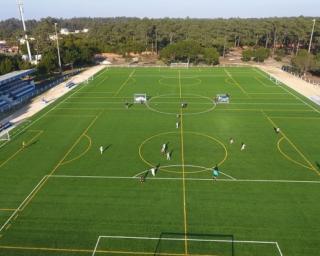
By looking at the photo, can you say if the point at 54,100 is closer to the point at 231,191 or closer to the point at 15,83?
the point at 15,83

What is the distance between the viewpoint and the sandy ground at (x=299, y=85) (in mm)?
61750

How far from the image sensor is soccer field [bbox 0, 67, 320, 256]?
883 inches

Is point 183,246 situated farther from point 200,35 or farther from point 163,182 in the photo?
point 200,35

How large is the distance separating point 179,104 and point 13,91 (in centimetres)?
Answer: 3393

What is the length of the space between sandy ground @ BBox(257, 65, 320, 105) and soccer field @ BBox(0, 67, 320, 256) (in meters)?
8.20

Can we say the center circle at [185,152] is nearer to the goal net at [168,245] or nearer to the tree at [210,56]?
the goal net at [168,245]

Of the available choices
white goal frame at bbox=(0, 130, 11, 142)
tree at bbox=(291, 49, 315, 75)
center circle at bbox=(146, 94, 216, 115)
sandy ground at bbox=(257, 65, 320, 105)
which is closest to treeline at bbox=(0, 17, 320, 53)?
tree at bbox=(291, 49, 315, 75)

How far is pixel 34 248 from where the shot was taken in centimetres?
2183

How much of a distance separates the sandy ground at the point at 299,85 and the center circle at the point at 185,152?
2871 centimetres

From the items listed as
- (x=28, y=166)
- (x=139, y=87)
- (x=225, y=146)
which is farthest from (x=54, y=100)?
(x=225, y=146)

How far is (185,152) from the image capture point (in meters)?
36.2

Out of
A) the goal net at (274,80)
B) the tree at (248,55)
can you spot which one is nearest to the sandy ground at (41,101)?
the goal net at (274,80)

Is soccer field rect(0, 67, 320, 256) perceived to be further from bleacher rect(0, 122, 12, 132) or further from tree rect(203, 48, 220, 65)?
tree rect(203, 48, 220, 65)

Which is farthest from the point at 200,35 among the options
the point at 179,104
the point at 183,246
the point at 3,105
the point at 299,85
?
the point at 183,246
